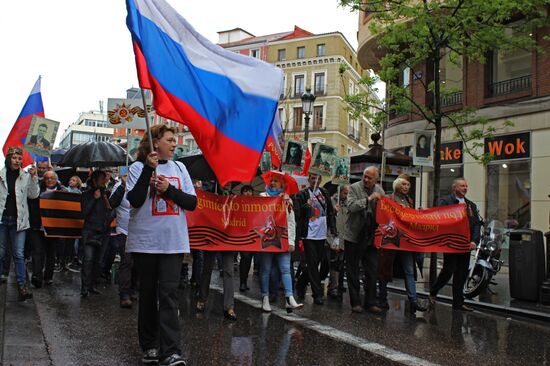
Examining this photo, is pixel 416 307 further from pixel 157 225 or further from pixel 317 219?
pixel 157 225

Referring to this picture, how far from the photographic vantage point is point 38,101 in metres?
10.6

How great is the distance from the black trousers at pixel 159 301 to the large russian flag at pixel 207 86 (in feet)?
3.02

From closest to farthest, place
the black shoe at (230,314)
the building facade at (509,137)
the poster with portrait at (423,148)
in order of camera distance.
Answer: the black shoe at (230,314)
the poster with portrait at (423,148)
the building facade at (509,137)

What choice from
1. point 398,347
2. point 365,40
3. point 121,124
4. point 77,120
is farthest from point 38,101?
point 77,120

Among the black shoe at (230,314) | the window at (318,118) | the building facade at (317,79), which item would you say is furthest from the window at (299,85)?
the black shoe at (230,314)

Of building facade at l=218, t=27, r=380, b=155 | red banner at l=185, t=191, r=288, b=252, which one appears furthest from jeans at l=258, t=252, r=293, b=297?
building facade at l=218, t=27, r=380, b=155

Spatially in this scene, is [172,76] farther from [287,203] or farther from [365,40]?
[365,40]

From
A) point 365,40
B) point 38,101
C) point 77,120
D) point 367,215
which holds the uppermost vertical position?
point 77,120

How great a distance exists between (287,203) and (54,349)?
394 cm

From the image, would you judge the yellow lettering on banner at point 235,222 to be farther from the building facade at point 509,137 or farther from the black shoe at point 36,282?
the building facade at point 509,137

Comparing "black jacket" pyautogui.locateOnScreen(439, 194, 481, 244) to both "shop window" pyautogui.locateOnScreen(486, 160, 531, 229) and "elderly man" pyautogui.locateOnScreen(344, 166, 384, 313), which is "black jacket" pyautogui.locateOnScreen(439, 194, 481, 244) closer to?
"elderly man" pyautogui.locateOnScreen(344, 166, 384, 313)

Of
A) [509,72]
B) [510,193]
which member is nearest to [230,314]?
[510,193]

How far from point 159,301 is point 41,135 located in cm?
665

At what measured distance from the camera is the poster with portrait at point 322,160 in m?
10.3
